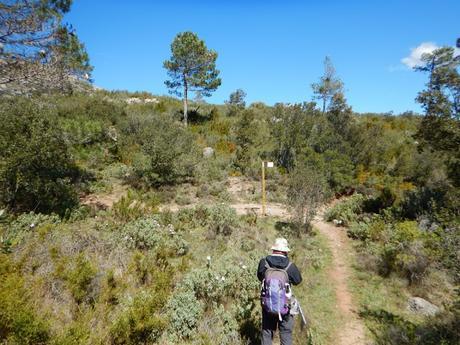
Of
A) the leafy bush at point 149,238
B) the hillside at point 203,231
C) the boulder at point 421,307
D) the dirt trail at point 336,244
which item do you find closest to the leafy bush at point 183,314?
the hillside at point 203,231

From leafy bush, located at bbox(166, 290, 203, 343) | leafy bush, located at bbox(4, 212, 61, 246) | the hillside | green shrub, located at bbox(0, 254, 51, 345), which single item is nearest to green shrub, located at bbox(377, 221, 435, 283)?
the hillside

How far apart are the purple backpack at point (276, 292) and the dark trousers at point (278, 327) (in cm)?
20

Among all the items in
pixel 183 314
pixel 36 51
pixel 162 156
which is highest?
pixel 36 51

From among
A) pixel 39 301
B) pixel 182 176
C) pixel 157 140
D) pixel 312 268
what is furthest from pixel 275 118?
pixel 39 301

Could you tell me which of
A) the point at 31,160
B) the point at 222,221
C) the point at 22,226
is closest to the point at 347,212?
the point at 222,221

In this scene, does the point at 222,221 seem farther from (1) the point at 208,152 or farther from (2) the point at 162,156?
(1) the point at 208,152

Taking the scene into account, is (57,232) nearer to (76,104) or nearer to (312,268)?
(312,268)

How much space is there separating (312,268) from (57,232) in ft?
20.0

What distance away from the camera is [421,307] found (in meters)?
6.19

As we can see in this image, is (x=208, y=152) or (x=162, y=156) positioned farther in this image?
(x=208, y=152)

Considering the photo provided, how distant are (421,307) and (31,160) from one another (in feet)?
35.2

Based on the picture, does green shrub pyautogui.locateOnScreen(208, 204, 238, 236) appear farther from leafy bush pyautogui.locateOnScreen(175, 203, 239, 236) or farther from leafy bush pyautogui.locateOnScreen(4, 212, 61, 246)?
leafy bush pyautogui.locateOnScreen(4, 212, 61, 246)

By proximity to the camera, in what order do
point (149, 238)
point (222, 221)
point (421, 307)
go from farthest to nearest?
point (222, 221) → point (149, 238) → point (421, 307)

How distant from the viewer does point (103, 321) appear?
3.74 m
